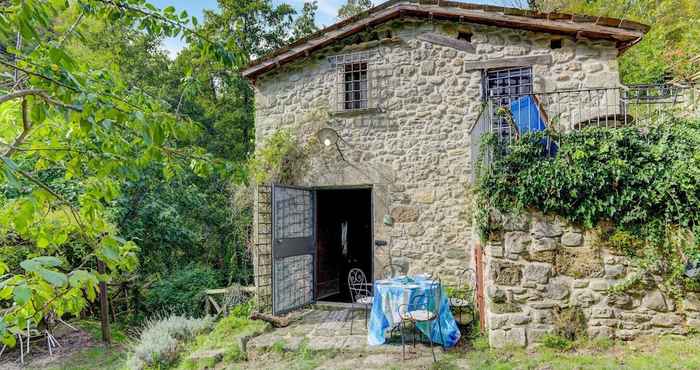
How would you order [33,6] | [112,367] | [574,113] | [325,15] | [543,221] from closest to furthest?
[33,6] < [543,221] < [574,113] < [112,367] < [325,15]

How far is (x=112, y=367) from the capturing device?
287 inches

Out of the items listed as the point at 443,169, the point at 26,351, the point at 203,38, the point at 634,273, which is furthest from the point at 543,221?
the point at 26,351

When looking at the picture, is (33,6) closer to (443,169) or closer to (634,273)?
(634,273)

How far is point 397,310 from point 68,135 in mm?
3883

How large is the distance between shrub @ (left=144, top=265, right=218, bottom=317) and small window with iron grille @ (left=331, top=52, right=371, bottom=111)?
6.11 m

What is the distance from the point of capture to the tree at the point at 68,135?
143 cm

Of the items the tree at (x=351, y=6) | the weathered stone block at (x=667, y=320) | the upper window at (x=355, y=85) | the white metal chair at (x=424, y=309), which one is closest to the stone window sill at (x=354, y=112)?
the upper window at (x=355, y=85)

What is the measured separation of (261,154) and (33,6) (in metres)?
6.26

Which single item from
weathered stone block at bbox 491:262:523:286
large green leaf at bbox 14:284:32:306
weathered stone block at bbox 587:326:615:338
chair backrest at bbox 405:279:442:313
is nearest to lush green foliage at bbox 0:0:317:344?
large green leaf at bbox 14:284:32:306

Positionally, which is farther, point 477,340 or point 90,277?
point 477,340

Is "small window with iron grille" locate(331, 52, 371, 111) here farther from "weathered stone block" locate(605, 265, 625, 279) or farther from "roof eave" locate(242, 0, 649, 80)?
"weathered stone block" locate(605, 265, 625, 279)

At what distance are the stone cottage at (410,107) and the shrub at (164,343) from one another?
1284 mm

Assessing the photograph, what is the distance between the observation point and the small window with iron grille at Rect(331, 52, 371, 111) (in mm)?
7344

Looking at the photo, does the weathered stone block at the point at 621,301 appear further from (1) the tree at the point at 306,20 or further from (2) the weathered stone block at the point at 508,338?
(1) the tree at the point at 306,20
